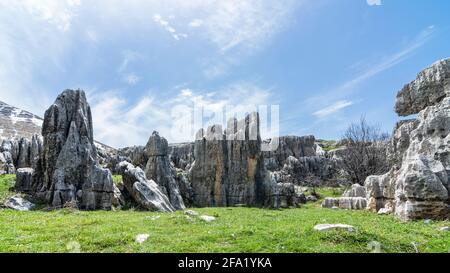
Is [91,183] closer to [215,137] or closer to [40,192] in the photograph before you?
[40,192]

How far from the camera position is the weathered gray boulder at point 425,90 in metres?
22.5

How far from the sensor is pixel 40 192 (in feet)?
101

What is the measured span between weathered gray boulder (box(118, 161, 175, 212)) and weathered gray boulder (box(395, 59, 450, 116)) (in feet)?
71.1

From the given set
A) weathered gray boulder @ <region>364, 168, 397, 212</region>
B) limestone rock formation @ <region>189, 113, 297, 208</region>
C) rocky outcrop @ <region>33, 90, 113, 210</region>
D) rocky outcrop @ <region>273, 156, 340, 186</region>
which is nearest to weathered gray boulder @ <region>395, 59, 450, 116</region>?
weathered gray boulder @ <region>364, 168, 397, 212</region>

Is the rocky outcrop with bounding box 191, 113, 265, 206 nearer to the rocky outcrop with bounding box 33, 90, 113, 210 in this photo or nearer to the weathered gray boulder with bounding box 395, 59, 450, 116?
the rocky outcrop with bounding box 33, 90, 113, 210

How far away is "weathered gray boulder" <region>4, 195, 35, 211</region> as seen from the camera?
26.8m

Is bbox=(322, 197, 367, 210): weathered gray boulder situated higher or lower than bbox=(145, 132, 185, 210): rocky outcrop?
lower

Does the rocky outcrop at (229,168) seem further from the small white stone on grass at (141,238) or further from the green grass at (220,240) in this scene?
the small white stone on grass at (141,238)

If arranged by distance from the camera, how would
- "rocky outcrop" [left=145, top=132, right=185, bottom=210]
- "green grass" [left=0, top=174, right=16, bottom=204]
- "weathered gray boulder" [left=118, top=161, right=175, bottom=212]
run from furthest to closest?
1. "rocky outcrop" [left=145, top=132, right=185, bottom=210]
2. "weathered gray boulder" [left=118, top=161, right=175, bottom=212]
3. "green grass" [left=0, top=174, right=16, bottom=204]

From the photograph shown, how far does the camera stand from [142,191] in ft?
103

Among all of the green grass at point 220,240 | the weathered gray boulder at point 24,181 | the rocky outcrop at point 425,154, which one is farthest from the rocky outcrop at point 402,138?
the weathered gray boulder at point 24,181
